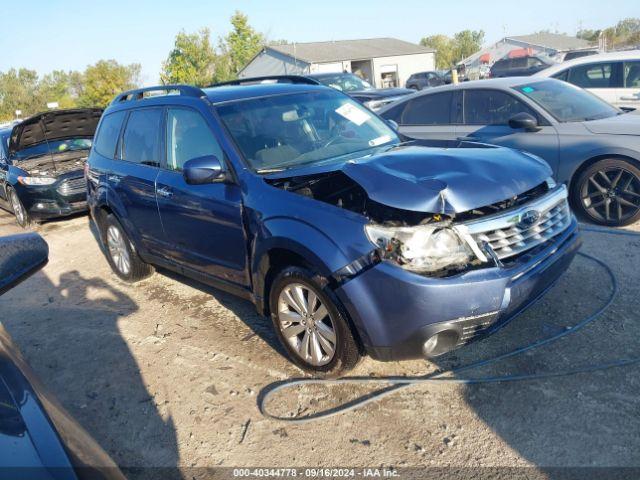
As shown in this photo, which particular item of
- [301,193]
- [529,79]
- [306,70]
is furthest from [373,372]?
[306,70]

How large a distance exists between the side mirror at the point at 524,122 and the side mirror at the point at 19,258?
5.13 meters

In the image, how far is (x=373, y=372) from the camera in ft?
11.2

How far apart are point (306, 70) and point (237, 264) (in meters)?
42.5

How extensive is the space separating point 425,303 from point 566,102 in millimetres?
4632

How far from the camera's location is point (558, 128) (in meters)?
5.77

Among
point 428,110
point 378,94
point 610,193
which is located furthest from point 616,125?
point 378,94

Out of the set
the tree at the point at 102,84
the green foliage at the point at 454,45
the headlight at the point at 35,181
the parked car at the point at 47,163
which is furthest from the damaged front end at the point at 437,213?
the green foliage at the point at 454,45

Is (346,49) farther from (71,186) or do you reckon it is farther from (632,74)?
(71,186)

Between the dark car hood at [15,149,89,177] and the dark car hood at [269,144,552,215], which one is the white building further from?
the dark car hood at [269,144,552,215]

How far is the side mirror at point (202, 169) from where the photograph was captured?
11.4ft

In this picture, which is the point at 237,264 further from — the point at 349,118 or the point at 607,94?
the point at 607,94

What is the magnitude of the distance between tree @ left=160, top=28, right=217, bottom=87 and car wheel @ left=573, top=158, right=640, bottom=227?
51623 millimetres

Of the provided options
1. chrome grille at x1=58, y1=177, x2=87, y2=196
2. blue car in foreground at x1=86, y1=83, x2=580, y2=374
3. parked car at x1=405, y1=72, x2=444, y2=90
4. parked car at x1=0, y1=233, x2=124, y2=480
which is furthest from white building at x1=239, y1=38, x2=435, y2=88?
parked car at x1=0, y1=233, x2=124, y2=480

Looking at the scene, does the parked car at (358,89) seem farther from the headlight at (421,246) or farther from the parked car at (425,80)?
the parked car at (425,80)
